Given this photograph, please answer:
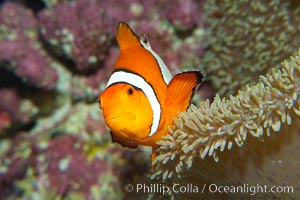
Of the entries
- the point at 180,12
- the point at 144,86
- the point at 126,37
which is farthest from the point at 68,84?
the point at 144,86

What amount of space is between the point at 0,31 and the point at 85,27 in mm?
606

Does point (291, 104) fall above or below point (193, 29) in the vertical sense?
below

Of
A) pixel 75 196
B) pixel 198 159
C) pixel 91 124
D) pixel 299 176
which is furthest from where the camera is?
pixel 91 124

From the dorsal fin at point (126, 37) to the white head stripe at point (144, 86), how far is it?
215 millimetres

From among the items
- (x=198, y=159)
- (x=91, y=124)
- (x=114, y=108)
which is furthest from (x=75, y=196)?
(x=114, y=108)

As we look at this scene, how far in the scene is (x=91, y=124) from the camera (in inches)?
82.3

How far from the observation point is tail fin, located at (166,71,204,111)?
106cm

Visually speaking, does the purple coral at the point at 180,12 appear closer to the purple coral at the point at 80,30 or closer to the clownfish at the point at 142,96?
the purple coral at the point at 80,30

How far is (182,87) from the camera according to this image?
109cm

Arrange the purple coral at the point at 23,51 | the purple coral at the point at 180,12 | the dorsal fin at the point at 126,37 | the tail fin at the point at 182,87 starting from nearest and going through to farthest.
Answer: the tail fin at the point at 182,87 < the dorsal fin at the point at 126,37 < the purple coral at the point at 23,51 < the purple coral at the point at 180,12

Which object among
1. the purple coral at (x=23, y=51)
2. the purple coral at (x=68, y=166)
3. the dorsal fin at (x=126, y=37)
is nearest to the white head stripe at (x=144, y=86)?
the dorsal fin at (x=126, y=37)

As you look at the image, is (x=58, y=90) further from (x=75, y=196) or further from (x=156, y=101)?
(x=156, y=101)

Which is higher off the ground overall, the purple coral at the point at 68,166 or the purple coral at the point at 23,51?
the purple coral at the point at 23,51

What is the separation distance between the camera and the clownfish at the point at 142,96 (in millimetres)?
959
